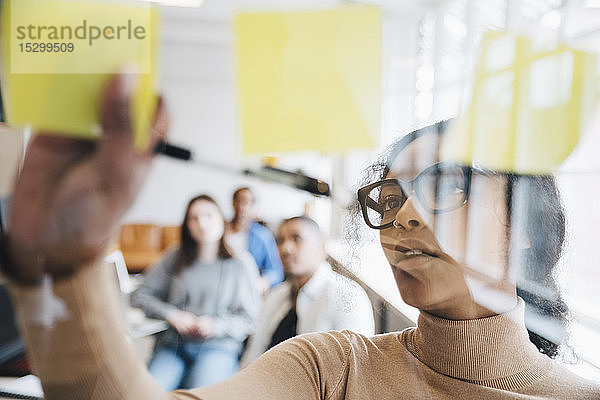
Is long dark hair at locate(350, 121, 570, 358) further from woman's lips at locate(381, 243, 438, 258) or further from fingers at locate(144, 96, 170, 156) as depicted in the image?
fingers at locate(144, 96, 170, 156)

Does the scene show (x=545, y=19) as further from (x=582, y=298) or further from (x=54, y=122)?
(x=54, y=122)

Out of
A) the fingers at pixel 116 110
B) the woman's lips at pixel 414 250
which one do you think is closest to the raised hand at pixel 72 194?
the fingers at pixel 116 110

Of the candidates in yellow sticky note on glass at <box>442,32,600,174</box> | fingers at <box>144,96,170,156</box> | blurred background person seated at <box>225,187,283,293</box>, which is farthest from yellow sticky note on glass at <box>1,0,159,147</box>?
yellow sticky note on glass at <box>442,32,600,174</box>

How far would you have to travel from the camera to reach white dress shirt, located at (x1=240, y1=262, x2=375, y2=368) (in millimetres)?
390

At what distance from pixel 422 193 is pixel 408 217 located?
0.02 metres

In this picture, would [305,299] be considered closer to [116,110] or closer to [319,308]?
[319,308]

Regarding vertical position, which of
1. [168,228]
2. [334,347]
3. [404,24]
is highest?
[404,24]

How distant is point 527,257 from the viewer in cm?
40

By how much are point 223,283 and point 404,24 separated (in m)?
0.25

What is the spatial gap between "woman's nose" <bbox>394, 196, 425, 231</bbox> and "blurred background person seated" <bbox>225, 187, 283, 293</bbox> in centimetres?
10

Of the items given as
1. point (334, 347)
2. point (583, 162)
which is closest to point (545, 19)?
point (583, 162)

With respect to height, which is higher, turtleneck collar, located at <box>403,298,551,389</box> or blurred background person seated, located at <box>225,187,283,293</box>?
blurred background person seated, located at <box>225,187,283,293</box>

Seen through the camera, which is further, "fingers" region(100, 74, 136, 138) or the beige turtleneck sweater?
the beige turtleneck sweater

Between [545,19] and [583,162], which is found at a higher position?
[545,19]
